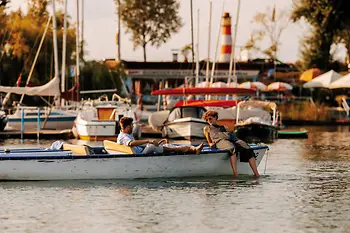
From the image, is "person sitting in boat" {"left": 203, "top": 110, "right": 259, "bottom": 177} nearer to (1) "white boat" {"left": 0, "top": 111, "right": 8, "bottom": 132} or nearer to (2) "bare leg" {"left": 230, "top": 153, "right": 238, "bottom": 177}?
(2) "bare leg" {"left": 230, "top": 153, "right": 238, "bottom": 177}

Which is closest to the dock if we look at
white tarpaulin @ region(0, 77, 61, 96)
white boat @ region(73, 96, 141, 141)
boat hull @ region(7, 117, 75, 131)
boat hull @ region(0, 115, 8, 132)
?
white boat @ region(73, 96, 141, 141)

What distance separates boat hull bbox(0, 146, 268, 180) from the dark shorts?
0.16m

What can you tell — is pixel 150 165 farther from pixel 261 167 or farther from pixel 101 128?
pixel 101 128

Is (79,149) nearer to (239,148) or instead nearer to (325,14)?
(239,148)

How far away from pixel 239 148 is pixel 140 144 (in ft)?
7.98

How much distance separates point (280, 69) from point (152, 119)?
45.1 meters

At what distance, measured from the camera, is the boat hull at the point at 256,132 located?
45.1 m

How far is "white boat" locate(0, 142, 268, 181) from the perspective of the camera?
2370 centimetres

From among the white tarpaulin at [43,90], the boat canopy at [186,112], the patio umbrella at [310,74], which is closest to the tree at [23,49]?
the white tarpaulin at [43,90]

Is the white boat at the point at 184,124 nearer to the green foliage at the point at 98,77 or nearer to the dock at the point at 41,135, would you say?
the dock at the point at 41,135

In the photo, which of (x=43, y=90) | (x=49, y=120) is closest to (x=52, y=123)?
(x=49, y=120)

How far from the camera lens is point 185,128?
45031 mm

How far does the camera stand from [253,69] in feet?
301

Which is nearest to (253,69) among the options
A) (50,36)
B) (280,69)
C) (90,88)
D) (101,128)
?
(280,69)
